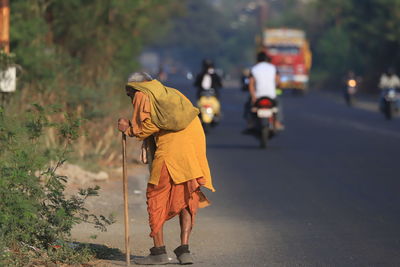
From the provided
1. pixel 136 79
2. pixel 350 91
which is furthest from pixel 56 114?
pixel 350 91

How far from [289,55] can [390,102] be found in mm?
26410

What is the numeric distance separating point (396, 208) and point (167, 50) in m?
174

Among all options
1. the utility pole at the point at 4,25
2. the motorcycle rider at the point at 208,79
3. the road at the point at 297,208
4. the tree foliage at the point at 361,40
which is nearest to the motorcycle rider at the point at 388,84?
the motorcycle rider at the point at 208,79

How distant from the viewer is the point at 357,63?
205 ft

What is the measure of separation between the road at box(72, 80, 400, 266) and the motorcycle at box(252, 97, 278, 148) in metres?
0.43

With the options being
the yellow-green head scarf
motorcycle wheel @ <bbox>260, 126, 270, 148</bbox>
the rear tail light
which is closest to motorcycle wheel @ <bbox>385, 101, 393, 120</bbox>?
motorcycle wheel @ <bbox>260, 126, 270, 148</bbox>

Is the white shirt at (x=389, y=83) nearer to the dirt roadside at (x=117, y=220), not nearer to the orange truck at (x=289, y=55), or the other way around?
the dirt roadside at (x=117, y=220)

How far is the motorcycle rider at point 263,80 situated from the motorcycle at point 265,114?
135mm

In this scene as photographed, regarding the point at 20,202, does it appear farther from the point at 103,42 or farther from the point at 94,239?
the point at 103,42

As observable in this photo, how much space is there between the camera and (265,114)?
65.7 feet

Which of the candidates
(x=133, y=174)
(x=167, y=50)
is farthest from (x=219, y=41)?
(x=133, y=174)

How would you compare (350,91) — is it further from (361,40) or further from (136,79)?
(136,79)

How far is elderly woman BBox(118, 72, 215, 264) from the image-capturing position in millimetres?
8461

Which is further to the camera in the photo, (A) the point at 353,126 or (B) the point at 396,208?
(A) the point at 353,126
